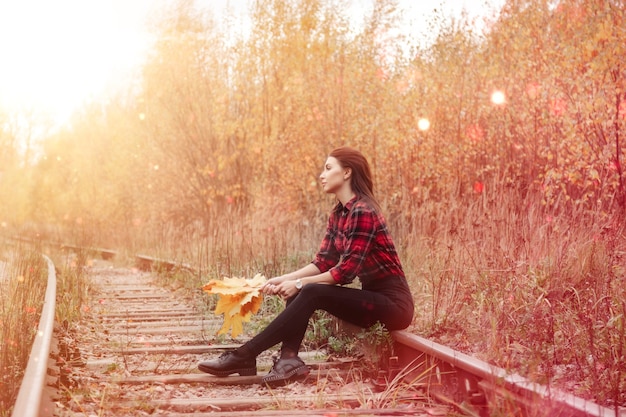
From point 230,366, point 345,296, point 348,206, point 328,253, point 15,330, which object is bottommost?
point 230,366

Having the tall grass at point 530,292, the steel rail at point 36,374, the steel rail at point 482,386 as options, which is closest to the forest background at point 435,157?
the tall grass at point 530,292

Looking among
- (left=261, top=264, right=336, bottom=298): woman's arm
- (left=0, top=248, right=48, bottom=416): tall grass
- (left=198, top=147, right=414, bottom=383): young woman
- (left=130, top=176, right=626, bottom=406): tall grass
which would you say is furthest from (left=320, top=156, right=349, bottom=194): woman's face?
(left=0, top=248, right=48, bottom=416): tall grass

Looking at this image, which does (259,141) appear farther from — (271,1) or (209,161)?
(271,1)

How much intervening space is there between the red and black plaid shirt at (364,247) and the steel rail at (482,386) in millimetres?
471

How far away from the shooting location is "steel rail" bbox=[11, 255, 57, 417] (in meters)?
2.89

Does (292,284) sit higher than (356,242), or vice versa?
(356,242)

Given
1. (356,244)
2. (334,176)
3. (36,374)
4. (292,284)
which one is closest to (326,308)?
(292,284)

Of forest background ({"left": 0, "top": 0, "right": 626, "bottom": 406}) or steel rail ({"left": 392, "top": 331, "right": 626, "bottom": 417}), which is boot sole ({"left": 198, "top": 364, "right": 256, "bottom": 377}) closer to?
steel rail ({"left": 392, "top": 331, "right": 626, "bottom": 417})

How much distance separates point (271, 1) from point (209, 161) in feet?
14.1

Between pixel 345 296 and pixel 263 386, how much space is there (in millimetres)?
807

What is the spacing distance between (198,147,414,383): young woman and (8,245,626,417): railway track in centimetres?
13

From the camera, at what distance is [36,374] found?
347 centimetres

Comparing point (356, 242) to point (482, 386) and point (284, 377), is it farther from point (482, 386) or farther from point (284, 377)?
point (482, 386)

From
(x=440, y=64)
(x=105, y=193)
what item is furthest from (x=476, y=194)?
(x=105, y=193)
